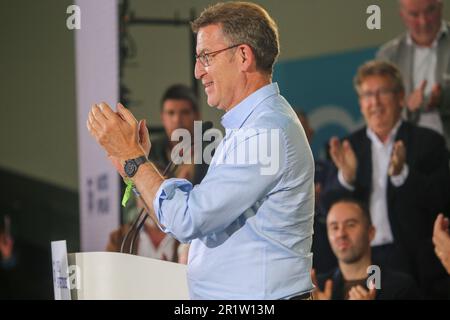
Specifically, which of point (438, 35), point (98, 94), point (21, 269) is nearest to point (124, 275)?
point (98, 94)

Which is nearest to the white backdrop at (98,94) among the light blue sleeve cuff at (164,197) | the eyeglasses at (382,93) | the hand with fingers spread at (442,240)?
the eyeglasses at (382,93)

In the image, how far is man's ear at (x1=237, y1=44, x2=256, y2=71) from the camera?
6.15ft

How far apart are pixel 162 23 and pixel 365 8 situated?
1.06m

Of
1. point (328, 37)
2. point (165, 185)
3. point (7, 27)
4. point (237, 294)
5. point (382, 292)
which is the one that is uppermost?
point (7, 27)

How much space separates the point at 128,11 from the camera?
161 inches

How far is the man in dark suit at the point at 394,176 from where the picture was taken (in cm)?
371

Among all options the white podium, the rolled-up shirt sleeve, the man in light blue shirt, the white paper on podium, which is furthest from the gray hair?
the white paper on podium

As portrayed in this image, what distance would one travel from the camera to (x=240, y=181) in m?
1.75

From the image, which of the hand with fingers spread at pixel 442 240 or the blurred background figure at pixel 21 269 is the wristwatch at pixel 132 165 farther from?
the blurred background figure at pixel 21 269

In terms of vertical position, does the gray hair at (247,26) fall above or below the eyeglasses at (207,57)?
above

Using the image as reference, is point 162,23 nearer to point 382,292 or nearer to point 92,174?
point 92,174

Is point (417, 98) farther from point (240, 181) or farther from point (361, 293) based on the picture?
point (240, 181)

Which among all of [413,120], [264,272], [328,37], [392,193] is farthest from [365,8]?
[264,272]

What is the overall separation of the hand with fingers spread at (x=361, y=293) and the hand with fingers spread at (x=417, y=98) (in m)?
0.83
